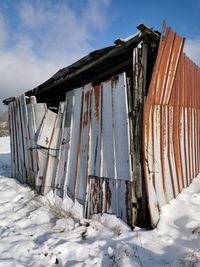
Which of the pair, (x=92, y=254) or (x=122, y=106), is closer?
(x=92, y=254)

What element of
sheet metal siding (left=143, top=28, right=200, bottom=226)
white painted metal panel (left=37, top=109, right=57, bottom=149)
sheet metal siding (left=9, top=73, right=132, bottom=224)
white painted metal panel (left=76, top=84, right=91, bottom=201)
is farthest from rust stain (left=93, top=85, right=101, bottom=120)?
white painted metal panel (left=37, top=109, right=57, bottom=149)

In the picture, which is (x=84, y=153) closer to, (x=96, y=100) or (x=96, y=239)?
(x=96, y=100)

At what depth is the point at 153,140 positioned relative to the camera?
11.4 feet

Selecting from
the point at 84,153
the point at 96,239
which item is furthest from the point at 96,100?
the point at 96,239

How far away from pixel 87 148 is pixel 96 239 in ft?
5.10

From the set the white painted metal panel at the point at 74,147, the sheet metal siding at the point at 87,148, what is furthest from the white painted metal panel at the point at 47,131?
the white painted metal panel at the point at 74,147

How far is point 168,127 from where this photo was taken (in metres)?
3.89

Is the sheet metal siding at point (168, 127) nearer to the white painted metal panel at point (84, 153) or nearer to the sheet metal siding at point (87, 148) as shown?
the sheet metal siding at point (87, 148)

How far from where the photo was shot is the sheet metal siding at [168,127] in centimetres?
336

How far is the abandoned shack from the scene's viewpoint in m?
3.31

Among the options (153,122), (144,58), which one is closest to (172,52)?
(144,58)

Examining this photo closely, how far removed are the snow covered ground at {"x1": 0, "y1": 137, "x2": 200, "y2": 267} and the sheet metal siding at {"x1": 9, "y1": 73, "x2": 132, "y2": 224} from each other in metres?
0.35

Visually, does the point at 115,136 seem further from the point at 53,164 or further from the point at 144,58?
the point at 53,164

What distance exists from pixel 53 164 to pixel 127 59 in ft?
8.98
